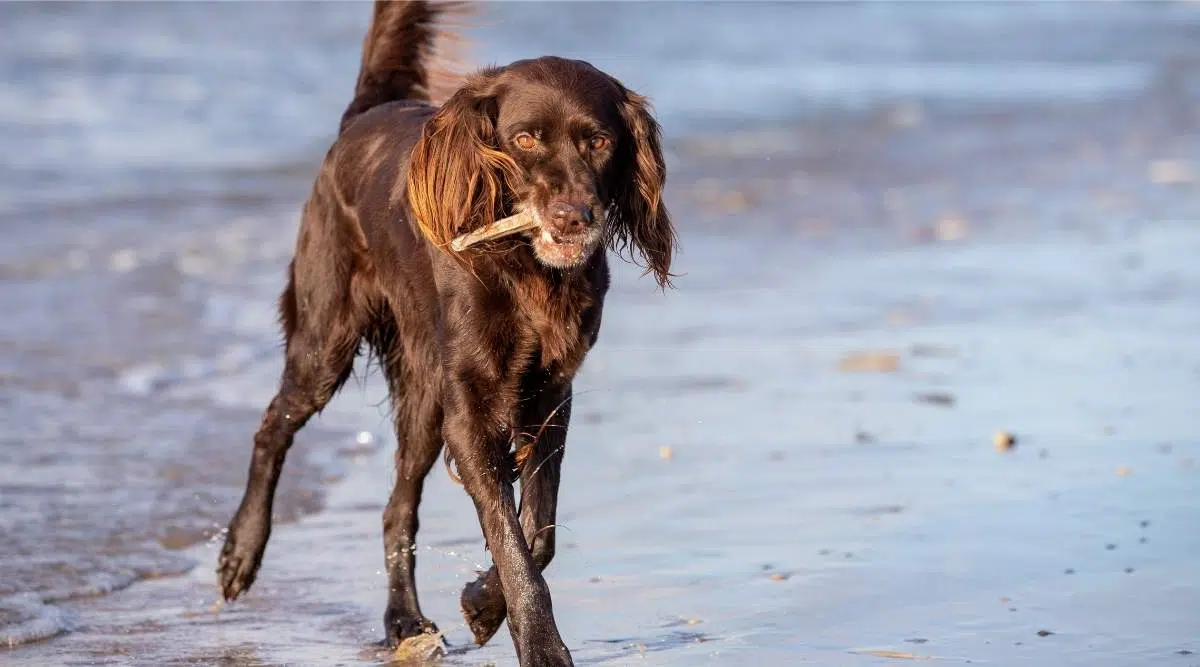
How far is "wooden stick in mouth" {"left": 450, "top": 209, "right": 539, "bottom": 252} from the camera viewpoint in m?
3.92

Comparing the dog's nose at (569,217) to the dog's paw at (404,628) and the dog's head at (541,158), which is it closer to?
the dog's head at (541,158)

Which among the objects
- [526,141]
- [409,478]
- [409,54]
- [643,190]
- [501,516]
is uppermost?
[409,54]

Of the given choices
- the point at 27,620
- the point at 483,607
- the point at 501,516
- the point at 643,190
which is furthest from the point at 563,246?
the point at 27,620

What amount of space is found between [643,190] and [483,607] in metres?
1.08

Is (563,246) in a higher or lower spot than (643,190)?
lower

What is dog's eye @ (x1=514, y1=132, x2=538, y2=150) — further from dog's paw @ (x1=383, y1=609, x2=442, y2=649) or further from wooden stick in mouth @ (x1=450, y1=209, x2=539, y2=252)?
dog's paw @ (x1=383, y1=609, x2=442, y2=649)

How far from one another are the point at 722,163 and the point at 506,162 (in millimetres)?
9207

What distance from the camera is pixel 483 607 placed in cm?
427

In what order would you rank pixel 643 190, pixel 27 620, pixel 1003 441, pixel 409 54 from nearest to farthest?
pixel 643 190
pixel 27 620
pixel 409 54
pixel 1003 441

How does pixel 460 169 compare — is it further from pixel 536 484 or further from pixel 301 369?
pixel 301 369

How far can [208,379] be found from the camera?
712 centimetres

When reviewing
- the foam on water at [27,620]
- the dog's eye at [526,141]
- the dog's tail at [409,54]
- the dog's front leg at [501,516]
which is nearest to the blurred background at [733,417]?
the foam on water at [27,620]

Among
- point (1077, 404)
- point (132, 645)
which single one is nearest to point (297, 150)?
point (1077, 404)

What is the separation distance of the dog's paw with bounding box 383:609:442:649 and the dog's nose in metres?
1.22
